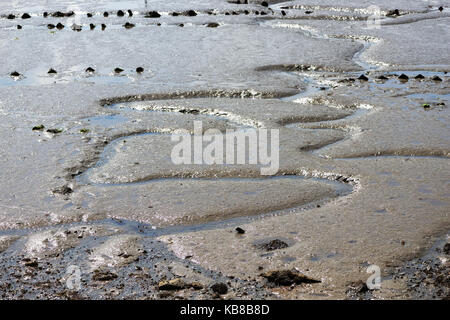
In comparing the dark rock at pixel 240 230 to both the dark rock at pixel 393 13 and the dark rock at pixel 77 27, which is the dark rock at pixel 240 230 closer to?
the dark rock at pixel 77 27

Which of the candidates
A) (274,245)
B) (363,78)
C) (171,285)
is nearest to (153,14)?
(363,78)

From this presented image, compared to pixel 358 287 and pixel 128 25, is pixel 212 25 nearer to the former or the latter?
pixel 128 25

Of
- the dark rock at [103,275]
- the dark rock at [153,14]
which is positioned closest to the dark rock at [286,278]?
the dark rock at [103,275]

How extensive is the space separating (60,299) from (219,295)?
0.89m

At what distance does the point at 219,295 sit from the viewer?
3.70 metres

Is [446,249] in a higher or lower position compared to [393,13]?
lower

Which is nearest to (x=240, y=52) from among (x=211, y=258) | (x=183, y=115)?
(x=183, y=115)

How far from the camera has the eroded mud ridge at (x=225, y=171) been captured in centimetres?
398

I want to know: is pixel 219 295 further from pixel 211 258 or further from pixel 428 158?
pixel 428 158

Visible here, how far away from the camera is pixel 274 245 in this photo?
4.30 m

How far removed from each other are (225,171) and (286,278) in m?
1.90

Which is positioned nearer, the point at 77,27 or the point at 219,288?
the point at 219,288

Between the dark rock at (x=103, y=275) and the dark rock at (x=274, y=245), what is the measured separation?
38.3 inches

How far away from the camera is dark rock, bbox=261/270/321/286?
12.5 ft
